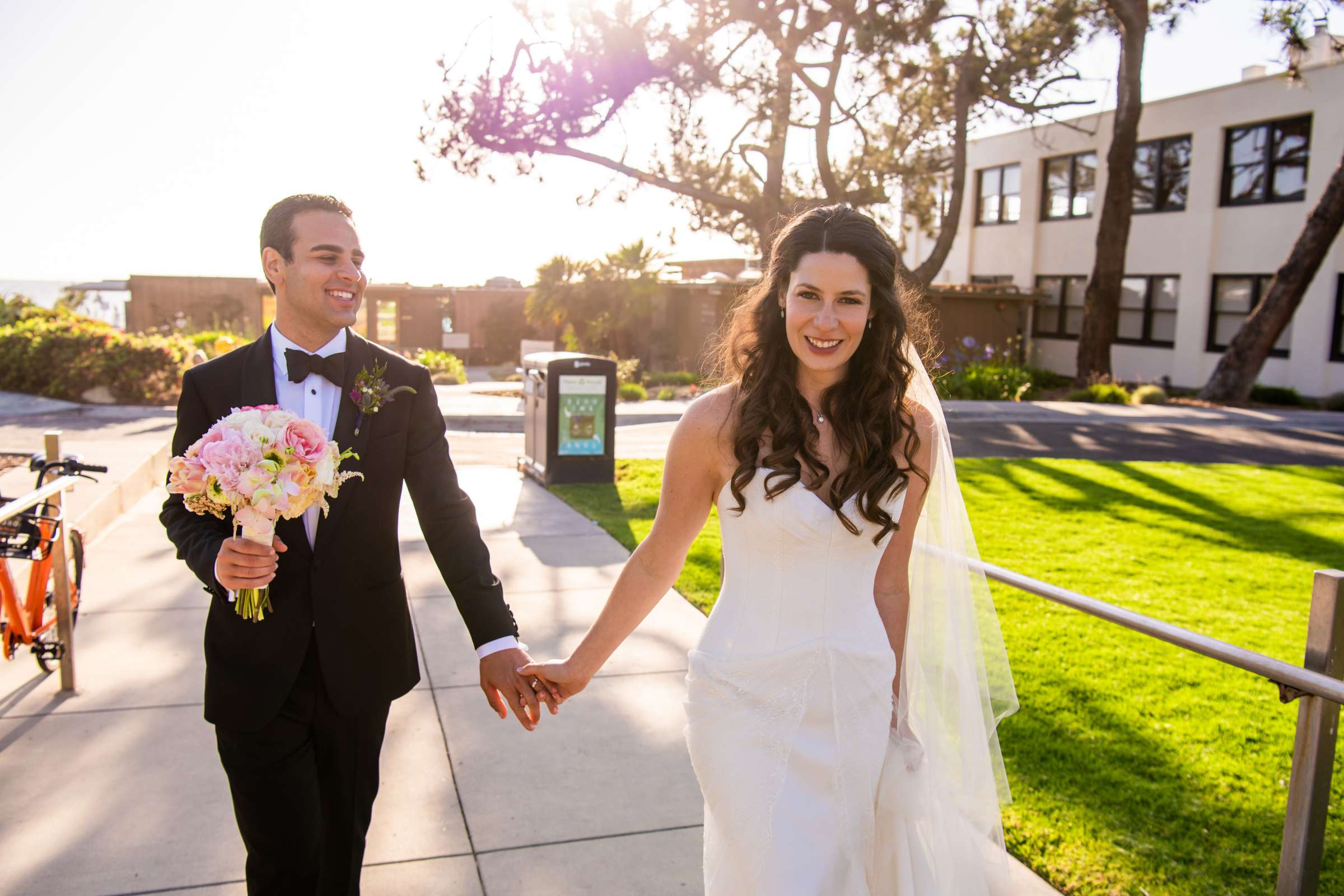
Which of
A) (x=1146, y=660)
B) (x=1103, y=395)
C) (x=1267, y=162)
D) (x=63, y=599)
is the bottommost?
(x=1146, y=660)

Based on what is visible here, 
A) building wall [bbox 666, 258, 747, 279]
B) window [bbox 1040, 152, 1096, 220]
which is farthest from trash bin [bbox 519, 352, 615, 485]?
building wall [bbox 666, 258, 747, 279]

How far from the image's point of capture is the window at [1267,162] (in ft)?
79.8

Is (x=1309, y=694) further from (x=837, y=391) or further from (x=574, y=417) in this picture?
(x=574, y=417)

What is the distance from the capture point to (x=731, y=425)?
8.89 feet

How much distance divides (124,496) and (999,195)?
1177 inches

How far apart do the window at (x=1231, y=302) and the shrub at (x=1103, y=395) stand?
16.8 feet

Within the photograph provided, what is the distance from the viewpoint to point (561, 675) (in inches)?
119

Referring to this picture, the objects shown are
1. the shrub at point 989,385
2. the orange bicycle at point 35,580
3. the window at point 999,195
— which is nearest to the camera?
the orange bicycle at point 35,580

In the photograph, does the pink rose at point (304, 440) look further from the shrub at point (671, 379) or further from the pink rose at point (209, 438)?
the shrub at point (671, 379)

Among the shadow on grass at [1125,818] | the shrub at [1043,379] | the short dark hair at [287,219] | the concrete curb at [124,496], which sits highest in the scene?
the short dark hair at [287,219]

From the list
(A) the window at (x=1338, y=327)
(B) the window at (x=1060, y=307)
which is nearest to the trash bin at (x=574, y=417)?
(A) the window at (x=1338, y=327)

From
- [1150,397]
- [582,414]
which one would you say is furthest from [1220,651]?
[1150,397]

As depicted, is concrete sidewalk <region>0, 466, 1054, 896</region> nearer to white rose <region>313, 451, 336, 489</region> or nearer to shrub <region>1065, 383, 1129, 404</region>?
white rose <region>313, 451, 336, 489</region>

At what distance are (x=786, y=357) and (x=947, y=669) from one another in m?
1.01
